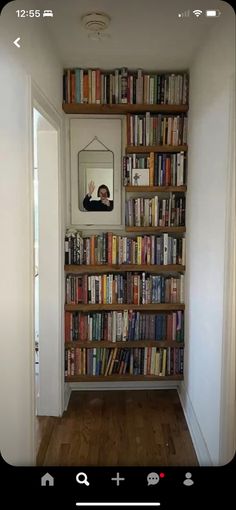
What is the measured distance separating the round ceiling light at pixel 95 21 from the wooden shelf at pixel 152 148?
80cm

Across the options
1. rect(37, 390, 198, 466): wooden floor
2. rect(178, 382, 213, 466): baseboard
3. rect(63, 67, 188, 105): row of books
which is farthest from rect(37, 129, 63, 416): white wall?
rect(178, 382, 213, 466): baseboard

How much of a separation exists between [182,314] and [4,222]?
1.06 meters

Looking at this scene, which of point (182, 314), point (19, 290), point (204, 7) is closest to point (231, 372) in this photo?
point (19, 290)

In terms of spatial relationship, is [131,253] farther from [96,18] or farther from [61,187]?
[96,18]

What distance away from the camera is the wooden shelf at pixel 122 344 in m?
1.58

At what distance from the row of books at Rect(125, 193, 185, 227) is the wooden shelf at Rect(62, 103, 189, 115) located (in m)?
0.34

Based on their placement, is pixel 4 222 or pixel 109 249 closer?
pixel 4 222

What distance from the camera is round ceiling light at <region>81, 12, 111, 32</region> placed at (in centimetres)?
60

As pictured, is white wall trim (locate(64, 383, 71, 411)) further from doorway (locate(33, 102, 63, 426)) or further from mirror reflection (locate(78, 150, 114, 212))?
mirror reflection (locate(78, 150, 114, 212))

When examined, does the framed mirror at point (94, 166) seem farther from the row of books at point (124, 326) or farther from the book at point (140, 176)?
the row of books at point (124, 326)

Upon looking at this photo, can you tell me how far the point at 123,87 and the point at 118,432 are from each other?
3.34ft

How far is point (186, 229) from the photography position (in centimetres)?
152
